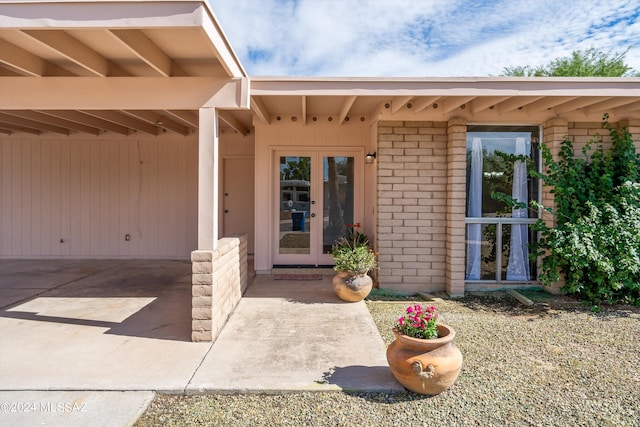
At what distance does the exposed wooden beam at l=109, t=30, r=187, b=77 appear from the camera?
277cm

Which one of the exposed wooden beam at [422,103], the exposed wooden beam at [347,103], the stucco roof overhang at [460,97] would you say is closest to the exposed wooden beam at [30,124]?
the stucco roof overhang at [460,97]

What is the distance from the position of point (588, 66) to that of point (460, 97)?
16.5 metres

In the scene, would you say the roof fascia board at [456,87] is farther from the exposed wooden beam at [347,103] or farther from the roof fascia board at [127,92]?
the roof fascia board at [127,92]

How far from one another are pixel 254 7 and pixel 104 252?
7508mm

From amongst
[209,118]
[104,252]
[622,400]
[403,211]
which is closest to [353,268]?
[403,211]

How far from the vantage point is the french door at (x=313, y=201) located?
20.0 ft

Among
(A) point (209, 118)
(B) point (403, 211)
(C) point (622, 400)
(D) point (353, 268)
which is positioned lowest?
(C) point (622, 400)

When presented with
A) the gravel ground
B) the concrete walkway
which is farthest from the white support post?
the gravel ground

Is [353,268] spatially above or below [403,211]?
below

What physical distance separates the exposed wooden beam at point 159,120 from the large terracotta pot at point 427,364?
15.5ft

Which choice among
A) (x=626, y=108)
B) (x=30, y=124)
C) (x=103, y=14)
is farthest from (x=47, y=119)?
(x=626, y=108)

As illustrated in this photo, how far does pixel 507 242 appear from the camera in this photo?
5.13 meters

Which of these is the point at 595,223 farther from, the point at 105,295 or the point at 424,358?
the point at 105,295

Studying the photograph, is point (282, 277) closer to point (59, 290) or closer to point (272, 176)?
point (272, 176)
